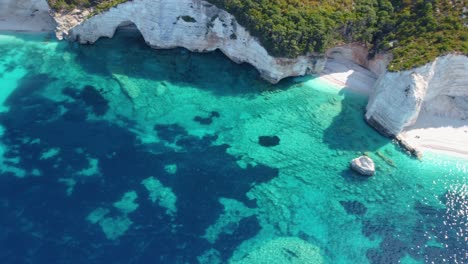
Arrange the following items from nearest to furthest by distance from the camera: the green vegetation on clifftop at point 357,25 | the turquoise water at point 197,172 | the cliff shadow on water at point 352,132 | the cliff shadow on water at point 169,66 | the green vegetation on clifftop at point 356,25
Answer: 1. the turquoise water at point 197,172
2. the cliff shadow on water at point 352,132
3. the green vegetation on clifftop at point 357,25
4. the green vegetation on clifftop at point 356,25
5. the cliff shadow on water at point 169,66

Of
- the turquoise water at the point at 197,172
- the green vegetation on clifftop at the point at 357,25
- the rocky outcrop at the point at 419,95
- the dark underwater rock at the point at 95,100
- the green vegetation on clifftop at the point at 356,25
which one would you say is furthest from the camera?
the dark underwater rock at the point at 95,100

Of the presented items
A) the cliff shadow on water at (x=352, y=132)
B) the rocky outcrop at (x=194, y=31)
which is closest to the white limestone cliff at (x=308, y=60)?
the rocky outcrop at (x=194, y=31)

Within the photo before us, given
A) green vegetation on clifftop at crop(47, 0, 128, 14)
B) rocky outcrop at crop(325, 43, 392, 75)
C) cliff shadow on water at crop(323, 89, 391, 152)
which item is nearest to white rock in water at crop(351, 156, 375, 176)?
cliff shadow on water at crop(323, 89, 391, 152)

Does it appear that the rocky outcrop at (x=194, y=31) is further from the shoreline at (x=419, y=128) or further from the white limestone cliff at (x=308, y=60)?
the shoreline at (x=419, y=128)

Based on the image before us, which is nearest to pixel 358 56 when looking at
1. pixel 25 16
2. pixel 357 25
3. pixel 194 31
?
pixel 357 25

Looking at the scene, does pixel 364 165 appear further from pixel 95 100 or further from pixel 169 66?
pixel 95 100

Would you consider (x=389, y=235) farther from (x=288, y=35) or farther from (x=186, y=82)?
(x=186, y=82)

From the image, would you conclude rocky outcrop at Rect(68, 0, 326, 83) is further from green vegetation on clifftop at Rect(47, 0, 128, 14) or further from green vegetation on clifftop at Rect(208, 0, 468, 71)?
green vegetation on clifftop at Rect(208, 0, 468, 71)
